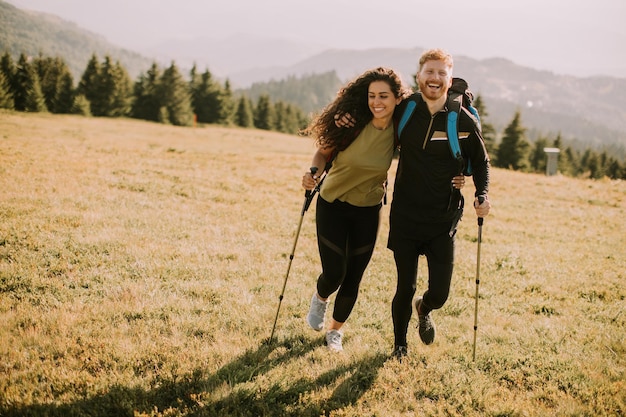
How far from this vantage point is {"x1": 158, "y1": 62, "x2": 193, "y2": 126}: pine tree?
6262cm

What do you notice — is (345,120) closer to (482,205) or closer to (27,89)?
(482,205)

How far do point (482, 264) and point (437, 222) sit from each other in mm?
5301

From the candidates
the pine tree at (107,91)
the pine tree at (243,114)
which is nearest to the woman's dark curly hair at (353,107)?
the pine tree at (107,91)

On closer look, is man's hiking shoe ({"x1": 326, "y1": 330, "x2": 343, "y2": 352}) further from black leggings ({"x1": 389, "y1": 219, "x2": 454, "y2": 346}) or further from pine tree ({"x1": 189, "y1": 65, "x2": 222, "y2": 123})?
pine tree ({"x1": 189, "y1": 65, "x2": 222, "y2": 123})

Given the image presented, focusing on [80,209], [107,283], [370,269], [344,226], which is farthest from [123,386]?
[80,209]

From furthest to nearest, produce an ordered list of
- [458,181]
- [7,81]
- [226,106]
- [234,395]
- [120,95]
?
[226,106], [120,95], [7,81], [458,181], [234,395]

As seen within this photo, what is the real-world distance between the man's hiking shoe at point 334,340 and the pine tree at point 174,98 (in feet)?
204

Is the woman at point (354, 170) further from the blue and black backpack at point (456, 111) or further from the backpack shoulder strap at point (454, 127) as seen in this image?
the backpack shoulder strap at point (454, 127)

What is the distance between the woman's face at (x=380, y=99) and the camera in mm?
4895

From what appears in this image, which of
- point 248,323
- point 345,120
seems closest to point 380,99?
point 345,120

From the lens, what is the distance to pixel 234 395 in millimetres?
4453

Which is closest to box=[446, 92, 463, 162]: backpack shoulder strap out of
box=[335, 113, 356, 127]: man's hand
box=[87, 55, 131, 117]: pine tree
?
box=[335, 113, 356, 127]: man's hand

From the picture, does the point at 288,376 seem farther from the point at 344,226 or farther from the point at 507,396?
the point at 507,396

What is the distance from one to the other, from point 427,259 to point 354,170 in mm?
1484
